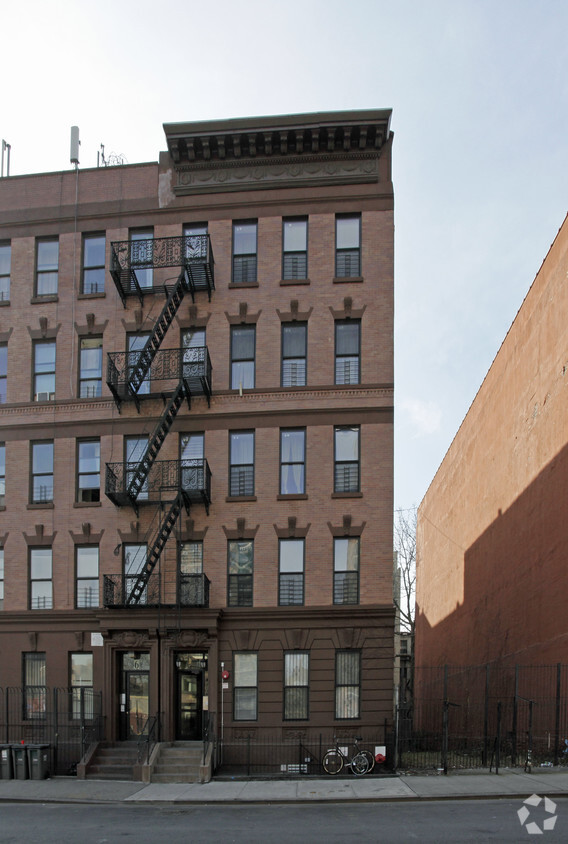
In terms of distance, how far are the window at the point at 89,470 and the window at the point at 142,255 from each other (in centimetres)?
539

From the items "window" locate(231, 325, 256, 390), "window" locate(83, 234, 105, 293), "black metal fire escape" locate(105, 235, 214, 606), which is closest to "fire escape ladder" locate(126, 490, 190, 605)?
"black metal fire escape" locate(105, 235, 214, 606)

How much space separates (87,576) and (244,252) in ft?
36.9

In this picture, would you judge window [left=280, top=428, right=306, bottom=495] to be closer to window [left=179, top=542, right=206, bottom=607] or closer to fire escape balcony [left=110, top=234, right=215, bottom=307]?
window [left=179, top=542, right=206, bottom=607]

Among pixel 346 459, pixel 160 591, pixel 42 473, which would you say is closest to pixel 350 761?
pixel 160 591

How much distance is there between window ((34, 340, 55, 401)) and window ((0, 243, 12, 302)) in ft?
7.01

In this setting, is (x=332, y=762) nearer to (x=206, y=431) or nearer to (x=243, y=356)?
(x=206, y=431)

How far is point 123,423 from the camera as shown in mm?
26047

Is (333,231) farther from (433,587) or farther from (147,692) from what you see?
(433,587)

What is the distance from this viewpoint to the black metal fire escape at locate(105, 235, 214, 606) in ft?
80.7

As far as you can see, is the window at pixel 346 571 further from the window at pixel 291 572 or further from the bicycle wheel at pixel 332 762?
the bicycle wheel at pixel 332 762

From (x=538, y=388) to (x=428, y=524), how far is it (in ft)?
87.5

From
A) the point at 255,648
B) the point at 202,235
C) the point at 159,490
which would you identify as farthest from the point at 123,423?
the point at 255,648

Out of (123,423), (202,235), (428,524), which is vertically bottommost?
(428,524)

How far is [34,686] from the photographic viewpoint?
25250 mm
